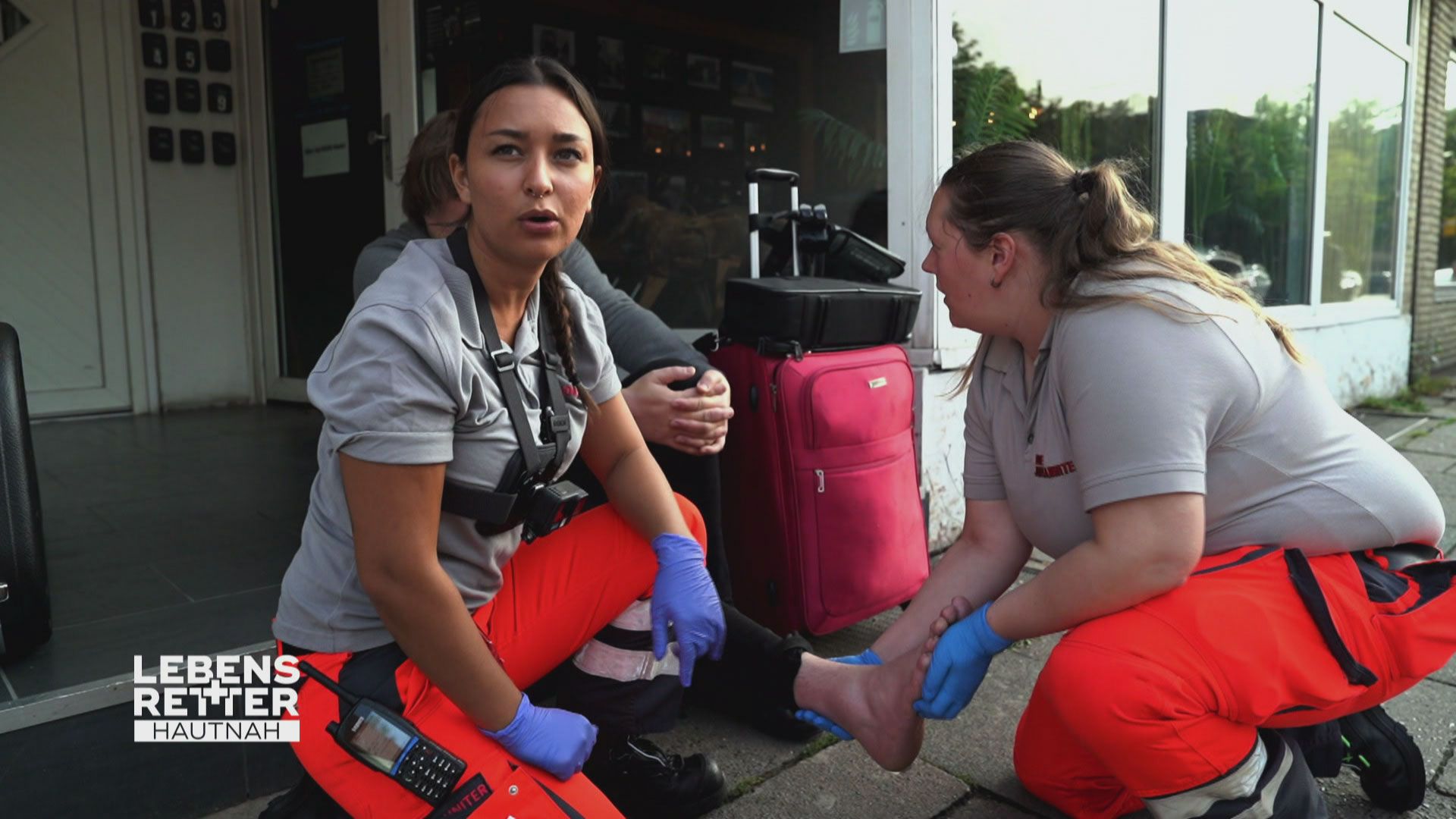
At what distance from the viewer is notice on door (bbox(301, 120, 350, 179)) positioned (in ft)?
15.3

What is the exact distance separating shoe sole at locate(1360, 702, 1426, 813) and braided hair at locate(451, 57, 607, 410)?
1.52m

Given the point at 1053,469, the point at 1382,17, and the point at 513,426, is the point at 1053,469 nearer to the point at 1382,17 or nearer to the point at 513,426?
the point at 513,426

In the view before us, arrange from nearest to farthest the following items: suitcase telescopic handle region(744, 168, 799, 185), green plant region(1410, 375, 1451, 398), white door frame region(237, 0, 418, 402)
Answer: suitcase telescopic handle region(744, 168, 799, 185)
white door frame region(237, 0, 418, 402)
green plant region(1410, 375, 1451, 398)

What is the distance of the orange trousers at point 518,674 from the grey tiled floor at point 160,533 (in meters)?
0.72

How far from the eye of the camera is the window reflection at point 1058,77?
3.68m

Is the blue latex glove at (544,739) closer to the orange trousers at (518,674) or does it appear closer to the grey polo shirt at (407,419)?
the orange trousers at (518,674)

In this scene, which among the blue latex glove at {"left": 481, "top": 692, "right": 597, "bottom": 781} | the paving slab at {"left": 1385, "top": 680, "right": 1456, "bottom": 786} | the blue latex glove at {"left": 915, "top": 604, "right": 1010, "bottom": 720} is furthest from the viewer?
the paving slab at {"left": 1385, "top": 680, "right": 1456, "bottom": 786}

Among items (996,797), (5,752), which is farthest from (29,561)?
(996,797)

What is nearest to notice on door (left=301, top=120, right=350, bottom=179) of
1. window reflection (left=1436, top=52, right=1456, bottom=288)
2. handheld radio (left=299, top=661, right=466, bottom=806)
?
handheld radio (left=299, top=661, right=466, bottom=806)

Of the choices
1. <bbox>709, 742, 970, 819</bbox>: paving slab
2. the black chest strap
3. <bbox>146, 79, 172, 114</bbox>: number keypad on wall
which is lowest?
<bbox>709, 742, 970, 819</bbox>: paving slab

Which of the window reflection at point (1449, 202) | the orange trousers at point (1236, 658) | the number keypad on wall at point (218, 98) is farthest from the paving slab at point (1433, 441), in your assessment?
the number keypad on wall at point (218, 98)

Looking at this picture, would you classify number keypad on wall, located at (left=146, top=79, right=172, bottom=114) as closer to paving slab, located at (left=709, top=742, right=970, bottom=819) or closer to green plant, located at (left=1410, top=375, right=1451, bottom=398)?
paving slab, located at (left=709, top=742, right=970, bottom=819)

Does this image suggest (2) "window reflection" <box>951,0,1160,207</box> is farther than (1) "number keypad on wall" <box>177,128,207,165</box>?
No

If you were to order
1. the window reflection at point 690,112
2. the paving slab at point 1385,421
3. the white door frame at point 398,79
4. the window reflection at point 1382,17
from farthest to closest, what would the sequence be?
the window reflection at point 1382,17
the paving slab at point 1385,421
the window reflection at point 690,112
the white door frame at point 398,79
